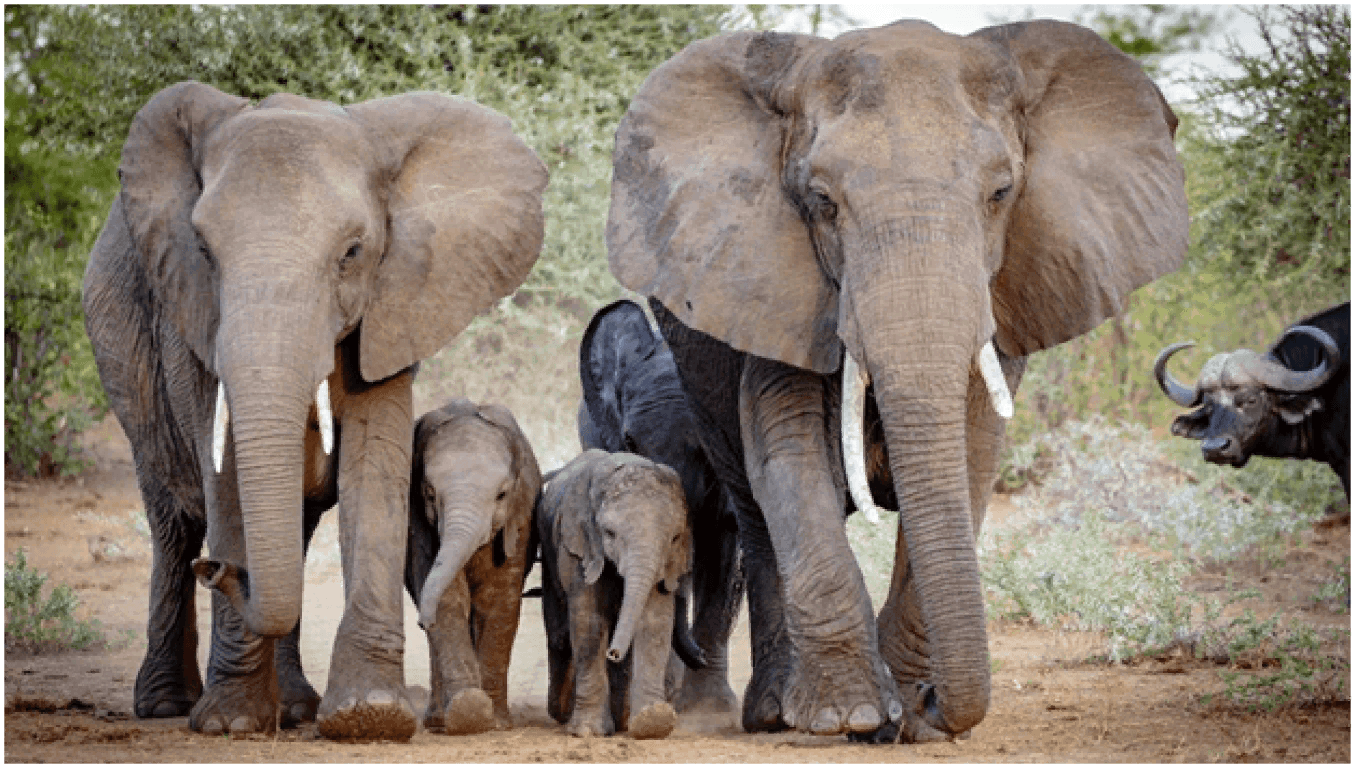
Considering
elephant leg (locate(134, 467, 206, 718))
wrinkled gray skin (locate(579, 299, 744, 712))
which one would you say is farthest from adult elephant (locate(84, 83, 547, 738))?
wrinkled gray skin (locate(579, 299, 744, 712))

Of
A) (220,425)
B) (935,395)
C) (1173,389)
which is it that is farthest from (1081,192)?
(220,425)

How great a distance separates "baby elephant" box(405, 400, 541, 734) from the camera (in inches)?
231

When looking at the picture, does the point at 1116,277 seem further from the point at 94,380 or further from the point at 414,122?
the point at 94,380

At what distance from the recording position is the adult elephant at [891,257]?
5.04 meters

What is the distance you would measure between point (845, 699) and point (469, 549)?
1192 mm

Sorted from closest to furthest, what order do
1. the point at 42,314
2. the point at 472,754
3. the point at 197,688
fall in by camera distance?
the point at 472,754
the point at 197,688
the point at 42,314

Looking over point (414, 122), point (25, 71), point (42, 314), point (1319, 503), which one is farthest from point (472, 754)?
point (25, 71)

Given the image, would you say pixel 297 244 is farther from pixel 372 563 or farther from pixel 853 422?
pixel 853 422

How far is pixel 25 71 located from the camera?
53.9 ft

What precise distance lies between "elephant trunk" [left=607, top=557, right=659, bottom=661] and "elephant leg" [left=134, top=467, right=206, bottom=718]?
6.06 feet

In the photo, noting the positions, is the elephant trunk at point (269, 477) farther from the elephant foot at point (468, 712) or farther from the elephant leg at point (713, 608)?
the elephant leg at point (713, 608)

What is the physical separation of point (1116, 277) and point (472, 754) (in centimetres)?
224

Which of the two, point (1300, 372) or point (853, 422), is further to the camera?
point (1300, 372)

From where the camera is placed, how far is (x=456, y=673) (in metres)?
5.92
